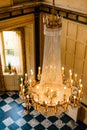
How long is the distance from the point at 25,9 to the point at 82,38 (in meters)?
1.99

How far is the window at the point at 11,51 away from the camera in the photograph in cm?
720

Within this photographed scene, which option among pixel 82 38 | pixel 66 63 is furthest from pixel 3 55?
pixel 82 38

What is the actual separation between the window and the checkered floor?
1.49 metres

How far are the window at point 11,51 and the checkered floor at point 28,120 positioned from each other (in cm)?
149

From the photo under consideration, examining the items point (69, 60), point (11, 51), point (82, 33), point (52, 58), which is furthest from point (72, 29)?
point (11, 51)

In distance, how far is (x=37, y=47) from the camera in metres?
6.93

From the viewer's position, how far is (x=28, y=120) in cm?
666

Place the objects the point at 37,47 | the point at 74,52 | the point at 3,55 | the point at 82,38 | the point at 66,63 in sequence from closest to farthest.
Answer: the point at 82,38 < the point at 74,52 < the point at 66,63 < the point at 37,47 < the point at 3,55

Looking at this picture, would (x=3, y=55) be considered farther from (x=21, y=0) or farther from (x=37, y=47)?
(x=21, y=0)

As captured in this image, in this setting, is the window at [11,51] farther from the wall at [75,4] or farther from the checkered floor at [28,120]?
the wall at [75,4]

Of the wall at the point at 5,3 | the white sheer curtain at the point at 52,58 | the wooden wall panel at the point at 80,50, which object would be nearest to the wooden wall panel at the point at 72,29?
the wooden wall panel at the point at 80,50

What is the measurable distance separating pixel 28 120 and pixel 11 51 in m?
2.68

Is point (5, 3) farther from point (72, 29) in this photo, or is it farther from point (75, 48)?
point (75, 48)

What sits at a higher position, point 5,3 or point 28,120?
point 5,3
